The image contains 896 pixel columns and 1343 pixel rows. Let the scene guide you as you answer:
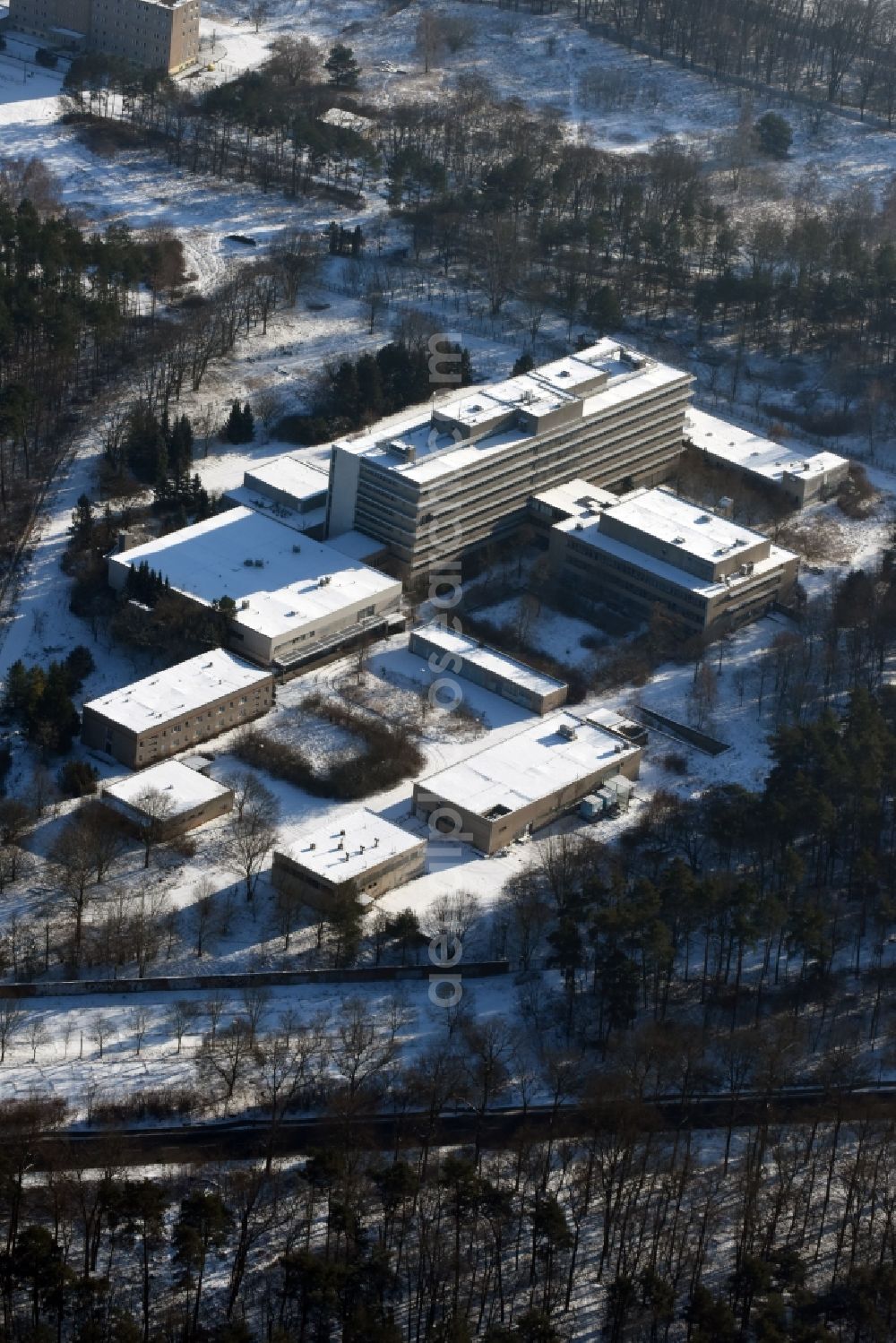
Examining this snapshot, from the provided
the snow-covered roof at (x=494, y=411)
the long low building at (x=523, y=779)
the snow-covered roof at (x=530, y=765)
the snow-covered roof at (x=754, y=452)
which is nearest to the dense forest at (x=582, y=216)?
the snow-covered roof at (x=754, y=452)

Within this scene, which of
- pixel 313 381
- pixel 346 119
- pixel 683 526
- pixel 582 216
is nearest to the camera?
pixel 683 526

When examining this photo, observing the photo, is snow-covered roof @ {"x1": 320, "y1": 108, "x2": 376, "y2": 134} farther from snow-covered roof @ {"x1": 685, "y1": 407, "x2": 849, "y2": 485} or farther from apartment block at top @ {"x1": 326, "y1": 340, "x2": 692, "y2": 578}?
apartment block at top @ {"x1": 326, "y1": 340, "x2": 692, "y2": 578}

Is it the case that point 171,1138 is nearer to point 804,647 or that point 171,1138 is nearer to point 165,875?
point 165,875

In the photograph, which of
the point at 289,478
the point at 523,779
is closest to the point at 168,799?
the point at 523,779

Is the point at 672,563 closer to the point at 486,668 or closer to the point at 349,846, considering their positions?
the point at 486,668

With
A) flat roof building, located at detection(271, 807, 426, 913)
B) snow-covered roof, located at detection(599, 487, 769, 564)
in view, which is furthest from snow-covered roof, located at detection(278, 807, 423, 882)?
snow-covered roof, located at detection(599, 487, 769, 564)

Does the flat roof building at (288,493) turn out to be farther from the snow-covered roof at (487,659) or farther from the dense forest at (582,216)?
the dense forest at (582,216)
